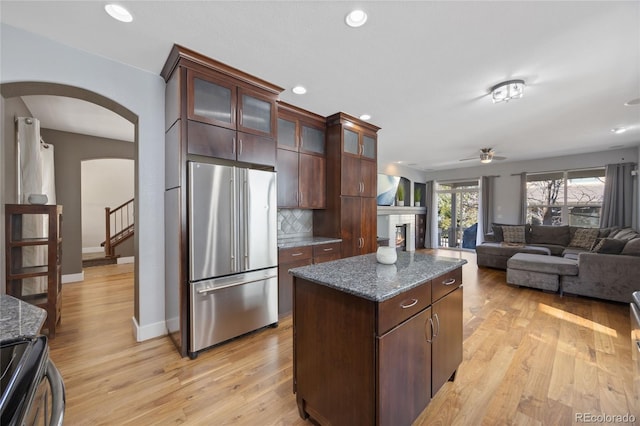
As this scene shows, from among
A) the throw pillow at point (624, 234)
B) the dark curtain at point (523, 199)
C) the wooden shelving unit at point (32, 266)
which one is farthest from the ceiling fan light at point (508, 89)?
the dark curtain at point (523, 199)

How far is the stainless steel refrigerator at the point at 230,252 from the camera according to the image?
89.4 inches

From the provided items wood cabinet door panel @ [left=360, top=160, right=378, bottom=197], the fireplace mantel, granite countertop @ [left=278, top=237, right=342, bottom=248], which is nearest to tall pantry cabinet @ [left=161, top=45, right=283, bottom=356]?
granite countertop @ [left=278, top=237, right=342, bottom=248]

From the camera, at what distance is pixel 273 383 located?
76.2 inches

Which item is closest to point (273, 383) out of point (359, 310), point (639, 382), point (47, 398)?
point (359, 310)

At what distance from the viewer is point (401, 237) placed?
7.98m

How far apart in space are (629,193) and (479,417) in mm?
7151

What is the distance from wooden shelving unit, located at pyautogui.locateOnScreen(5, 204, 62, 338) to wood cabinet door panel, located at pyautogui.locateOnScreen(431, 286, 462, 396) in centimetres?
347

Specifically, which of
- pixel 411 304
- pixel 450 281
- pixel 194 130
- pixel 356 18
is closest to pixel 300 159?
pixel 194 130

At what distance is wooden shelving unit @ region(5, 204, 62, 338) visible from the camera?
240cm

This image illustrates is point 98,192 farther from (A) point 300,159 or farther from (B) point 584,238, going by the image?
(B) point 584,238

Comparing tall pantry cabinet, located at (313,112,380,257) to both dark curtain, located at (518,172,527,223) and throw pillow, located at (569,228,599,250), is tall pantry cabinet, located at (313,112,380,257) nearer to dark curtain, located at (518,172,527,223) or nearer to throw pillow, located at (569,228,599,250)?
throw pillow, located at (569,228,599,250)

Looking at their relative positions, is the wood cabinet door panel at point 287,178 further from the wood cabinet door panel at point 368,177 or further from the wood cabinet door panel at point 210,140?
the wood cabinet door panel at point 368,177

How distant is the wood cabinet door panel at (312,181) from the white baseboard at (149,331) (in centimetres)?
206

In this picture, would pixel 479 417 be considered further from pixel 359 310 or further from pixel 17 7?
pixel 17 7
